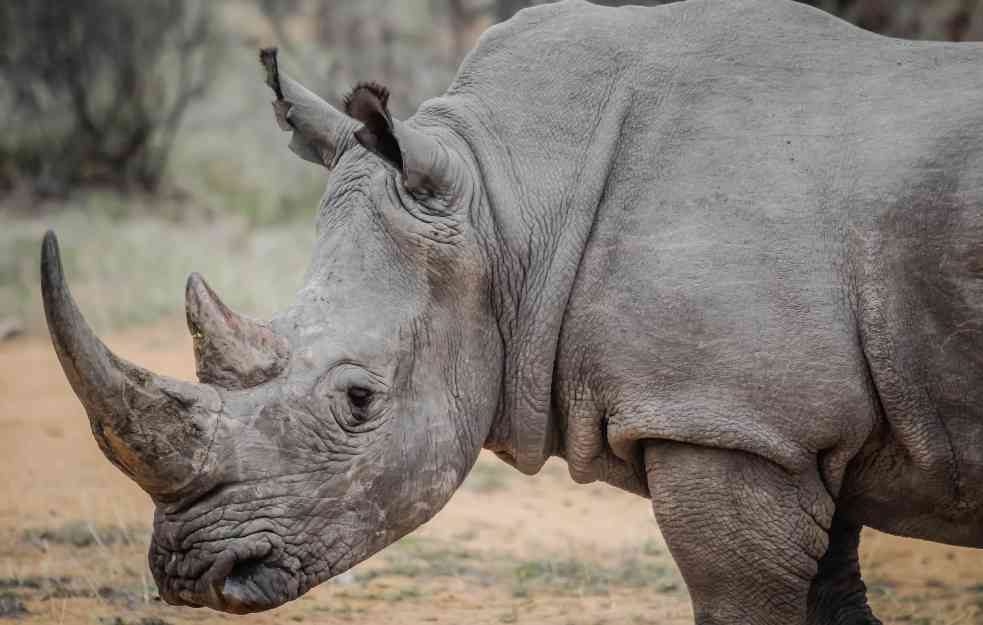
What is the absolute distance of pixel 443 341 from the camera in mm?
4164

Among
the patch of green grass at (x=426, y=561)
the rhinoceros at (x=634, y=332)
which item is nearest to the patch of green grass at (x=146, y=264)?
the patch of green grass at (x=426, y=561)

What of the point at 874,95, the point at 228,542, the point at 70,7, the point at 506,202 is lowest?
the point at 228,542

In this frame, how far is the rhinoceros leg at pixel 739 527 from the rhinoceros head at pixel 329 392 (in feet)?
2.14

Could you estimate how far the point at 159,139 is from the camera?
17.8 meters

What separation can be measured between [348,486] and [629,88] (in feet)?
5.11

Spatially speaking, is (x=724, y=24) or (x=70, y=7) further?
(x=70, y=7)

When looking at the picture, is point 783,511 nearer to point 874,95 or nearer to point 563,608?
point 874,95

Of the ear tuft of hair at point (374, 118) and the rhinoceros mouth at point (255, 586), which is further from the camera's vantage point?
the ear tuft of hair at point (374, 118)

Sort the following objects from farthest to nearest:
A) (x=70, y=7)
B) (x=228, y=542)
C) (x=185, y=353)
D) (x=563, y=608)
Result: (x=70, y=7) < (x=185, y=353) < (x=563, y=608) < (x=228, y=542)

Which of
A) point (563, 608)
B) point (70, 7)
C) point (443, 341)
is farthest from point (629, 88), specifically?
point (70, 7)

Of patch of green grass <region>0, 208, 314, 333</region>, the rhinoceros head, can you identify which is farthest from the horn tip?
patch of green grass <region>0, 208, 314, 333</region>

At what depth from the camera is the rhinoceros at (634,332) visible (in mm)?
3826

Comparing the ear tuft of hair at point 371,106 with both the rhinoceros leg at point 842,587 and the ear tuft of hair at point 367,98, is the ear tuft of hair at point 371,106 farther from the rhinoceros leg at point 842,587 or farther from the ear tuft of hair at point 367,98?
the rhinoceros leg at point 842,587

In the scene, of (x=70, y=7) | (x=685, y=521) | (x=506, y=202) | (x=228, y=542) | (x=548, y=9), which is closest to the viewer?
(x=228, y=542)
